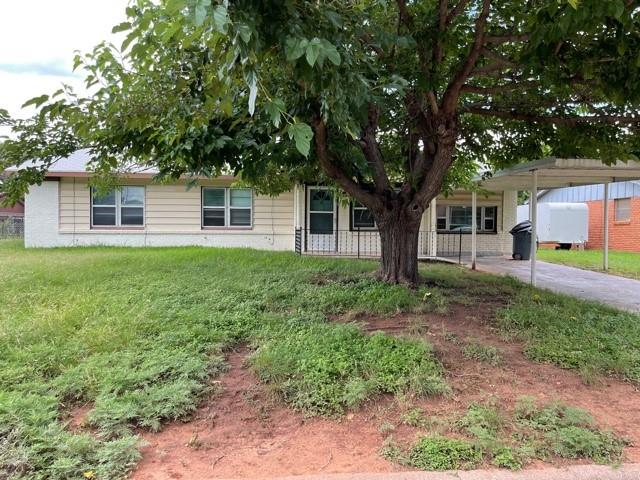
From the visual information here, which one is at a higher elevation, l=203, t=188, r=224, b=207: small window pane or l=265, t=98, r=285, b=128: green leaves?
l=203, t=188, r=224, b=207: small window pane

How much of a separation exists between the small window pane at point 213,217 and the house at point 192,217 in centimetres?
3

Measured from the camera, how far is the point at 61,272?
8.91 meters

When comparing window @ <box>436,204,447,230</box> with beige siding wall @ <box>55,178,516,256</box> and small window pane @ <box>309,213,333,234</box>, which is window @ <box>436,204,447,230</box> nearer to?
beige siding wall @ <box>55,178,516,256</box>

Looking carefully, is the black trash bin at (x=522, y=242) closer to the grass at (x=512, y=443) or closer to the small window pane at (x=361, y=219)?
the small window pane at (x=361, y=219)

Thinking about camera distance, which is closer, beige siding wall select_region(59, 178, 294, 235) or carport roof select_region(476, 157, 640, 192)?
carport roof select_region(476, 157, 640, 192)

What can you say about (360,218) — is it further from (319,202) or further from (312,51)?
(312,51)

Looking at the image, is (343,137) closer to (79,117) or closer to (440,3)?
(440,3)

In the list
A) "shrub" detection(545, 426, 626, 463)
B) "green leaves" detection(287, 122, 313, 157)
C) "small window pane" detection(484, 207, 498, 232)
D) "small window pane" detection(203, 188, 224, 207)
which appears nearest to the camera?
"green leaves" detection(287, 122, 313, 157)

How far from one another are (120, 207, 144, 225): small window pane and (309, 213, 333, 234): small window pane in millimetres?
5503

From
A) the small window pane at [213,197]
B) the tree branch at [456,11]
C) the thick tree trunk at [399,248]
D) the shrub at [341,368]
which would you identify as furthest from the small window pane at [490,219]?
the shrub at [341,368]

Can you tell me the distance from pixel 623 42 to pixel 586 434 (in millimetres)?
3305

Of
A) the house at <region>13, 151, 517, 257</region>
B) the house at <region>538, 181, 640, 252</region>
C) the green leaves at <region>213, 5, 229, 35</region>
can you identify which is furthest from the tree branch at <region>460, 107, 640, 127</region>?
the house at <region>538, 181, 640, 252</region>

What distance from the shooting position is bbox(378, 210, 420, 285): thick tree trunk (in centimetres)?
759

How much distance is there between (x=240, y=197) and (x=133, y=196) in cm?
342
